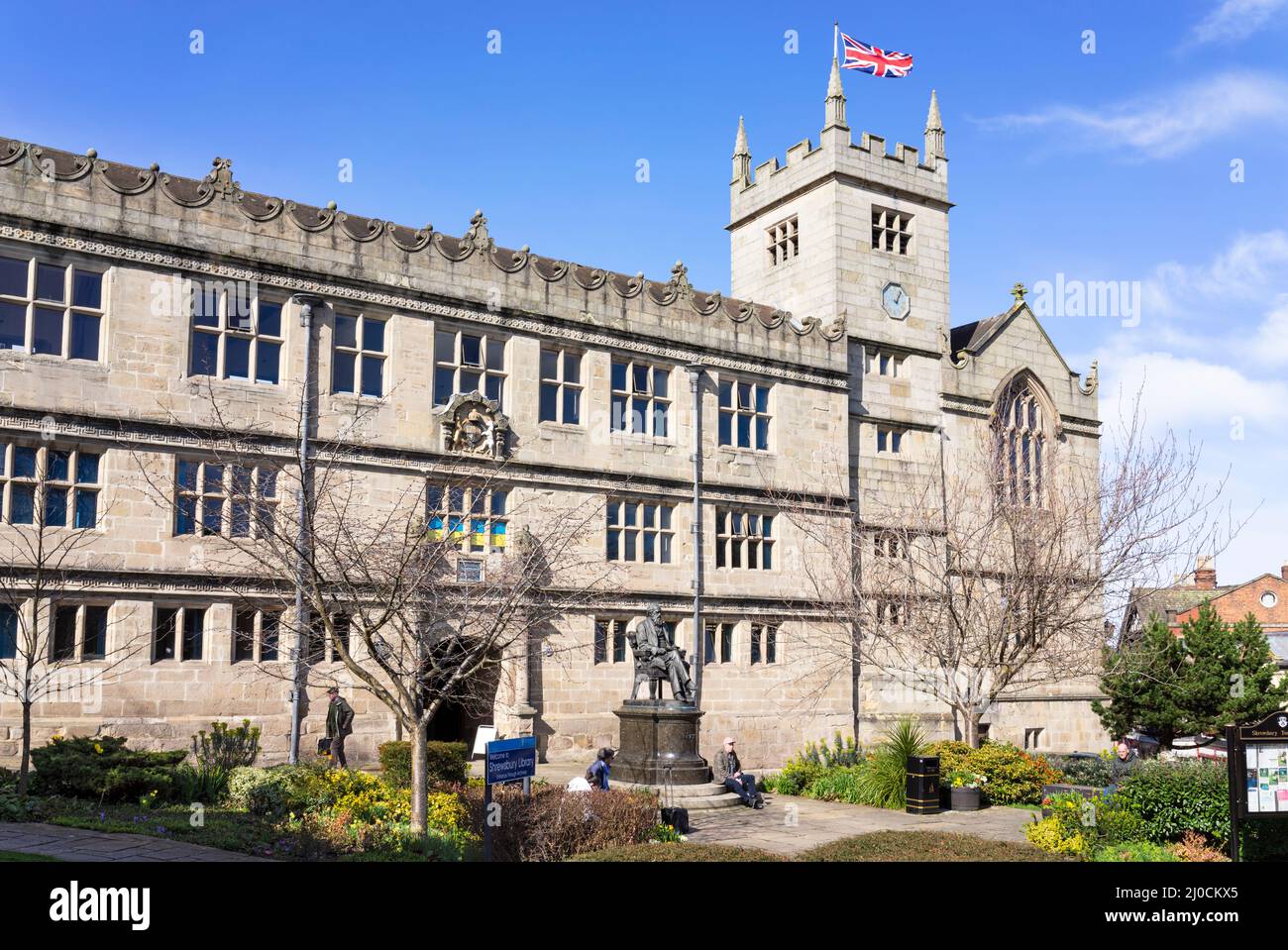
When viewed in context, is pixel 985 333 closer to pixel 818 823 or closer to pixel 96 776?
pixel 818 823

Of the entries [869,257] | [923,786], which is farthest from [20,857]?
[869,257]

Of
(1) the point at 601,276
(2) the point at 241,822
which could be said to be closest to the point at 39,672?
(2) the point at 241,822

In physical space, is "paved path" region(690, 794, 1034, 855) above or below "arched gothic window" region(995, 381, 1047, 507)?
below

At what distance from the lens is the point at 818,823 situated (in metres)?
20.0

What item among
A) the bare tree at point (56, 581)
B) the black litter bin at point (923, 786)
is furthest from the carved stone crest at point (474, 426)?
the black litter bin at point (923, 786)

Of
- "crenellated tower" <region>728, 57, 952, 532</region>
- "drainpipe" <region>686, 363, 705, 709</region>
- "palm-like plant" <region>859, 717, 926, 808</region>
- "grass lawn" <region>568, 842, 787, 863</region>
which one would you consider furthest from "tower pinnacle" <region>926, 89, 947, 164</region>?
"grass lawn" <region>568, 842, 787, 863</region>

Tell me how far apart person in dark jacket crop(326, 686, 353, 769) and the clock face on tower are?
20.8 metres

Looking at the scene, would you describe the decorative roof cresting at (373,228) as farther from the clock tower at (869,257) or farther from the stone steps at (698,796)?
the stone steps at (698,796)

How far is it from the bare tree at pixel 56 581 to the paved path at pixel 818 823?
1106cm

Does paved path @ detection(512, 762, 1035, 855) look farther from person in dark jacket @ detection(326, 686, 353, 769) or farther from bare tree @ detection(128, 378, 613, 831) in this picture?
person in dark jacket @ detection(326, 686, 353, 769)

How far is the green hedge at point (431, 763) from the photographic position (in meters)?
18.8

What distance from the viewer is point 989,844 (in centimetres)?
1304

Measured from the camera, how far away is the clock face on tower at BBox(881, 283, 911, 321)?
3631 centimetres
